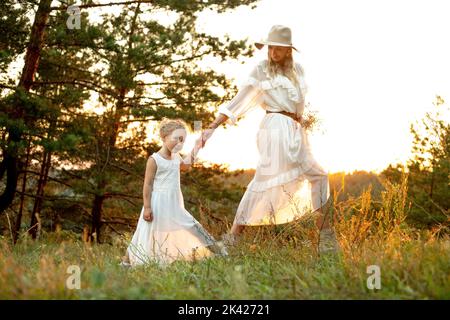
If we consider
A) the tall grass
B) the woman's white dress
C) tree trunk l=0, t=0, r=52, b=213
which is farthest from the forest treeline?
the tall grass

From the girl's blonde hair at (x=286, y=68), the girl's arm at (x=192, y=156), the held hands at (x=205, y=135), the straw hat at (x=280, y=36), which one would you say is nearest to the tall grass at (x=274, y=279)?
the girl's arm at (x=192, y=156)

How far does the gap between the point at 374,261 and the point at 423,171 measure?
37.2ft

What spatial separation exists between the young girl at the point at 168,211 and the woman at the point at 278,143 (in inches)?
10.8

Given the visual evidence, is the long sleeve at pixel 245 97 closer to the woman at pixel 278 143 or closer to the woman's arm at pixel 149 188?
the woman at pixel 278 143

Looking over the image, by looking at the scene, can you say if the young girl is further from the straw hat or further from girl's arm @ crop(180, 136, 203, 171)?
the straw hat

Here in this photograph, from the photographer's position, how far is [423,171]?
14383 millimetres

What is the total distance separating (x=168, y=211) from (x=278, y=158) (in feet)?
3.75

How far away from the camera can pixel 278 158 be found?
5738 mm


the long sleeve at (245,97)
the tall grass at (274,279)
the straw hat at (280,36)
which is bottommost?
the tall grass at (274,279)

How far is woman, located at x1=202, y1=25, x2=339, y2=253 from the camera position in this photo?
5684 mm

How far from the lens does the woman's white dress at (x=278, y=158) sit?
224 inches
